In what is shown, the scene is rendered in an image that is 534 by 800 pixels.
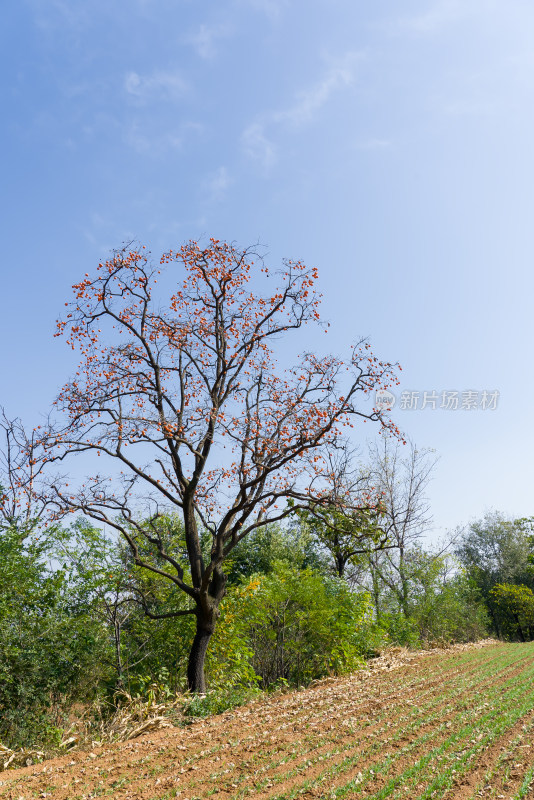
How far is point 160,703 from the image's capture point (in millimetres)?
8961

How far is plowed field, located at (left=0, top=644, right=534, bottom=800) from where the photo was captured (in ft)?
16.3

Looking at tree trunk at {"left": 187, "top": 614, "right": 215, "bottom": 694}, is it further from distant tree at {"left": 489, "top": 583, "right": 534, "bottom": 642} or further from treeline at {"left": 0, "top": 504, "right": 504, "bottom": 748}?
distant tree at {"left": 489, "top": 583, "right": 534, "bottom": 642}

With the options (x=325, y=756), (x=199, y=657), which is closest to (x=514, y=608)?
(x=199, y=657)

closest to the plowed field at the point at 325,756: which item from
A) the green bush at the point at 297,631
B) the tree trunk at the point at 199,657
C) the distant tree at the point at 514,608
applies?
the tree trunk at the point at 199,657

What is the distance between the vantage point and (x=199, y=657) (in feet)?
32.2

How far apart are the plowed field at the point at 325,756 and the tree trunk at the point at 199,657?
1041mm

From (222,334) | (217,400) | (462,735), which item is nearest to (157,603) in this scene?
(217,400)

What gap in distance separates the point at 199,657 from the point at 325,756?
4491mm

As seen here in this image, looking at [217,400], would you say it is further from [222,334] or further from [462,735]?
[462,735]

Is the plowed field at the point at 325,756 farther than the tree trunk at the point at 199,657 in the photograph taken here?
No

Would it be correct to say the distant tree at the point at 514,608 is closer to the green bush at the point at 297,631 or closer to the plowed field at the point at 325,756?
the green bush at the point at 297,631

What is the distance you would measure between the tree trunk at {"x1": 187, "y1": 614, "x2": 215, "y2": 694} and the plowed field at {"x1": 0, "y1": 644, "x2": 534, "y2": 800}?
41.0 inches

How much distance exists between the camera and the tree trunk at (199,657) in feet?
31.7

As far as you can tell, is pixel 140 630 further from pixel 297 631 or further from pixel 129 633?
pixel 297 631
